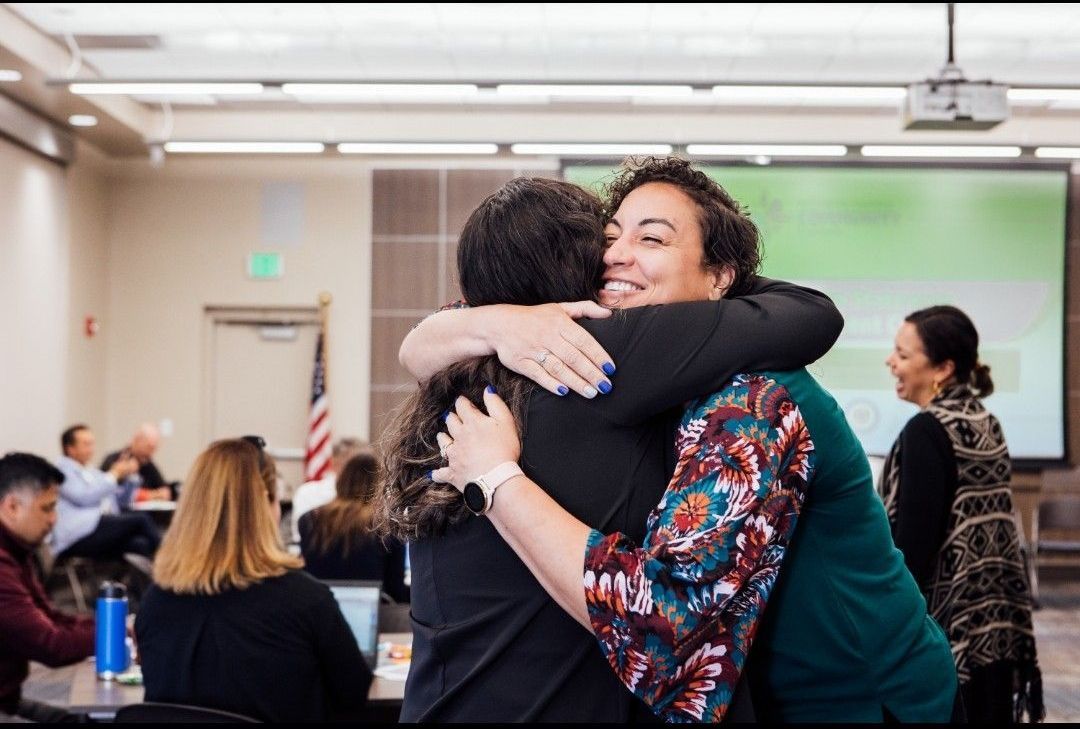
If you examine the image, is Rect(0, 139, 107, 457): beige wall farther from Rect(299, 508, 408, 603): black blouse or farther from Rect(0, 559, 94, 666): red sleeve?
Rect(0, 559, 94, 666): red sleeve

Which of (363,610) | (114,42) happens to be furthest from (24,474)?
(114,42)

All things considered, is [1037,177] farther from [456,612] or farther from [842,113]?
[456,612]

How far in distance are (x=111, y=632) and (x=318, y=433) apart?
268 inches

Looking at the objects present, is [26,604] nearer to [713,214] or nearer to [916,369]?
[916,369]

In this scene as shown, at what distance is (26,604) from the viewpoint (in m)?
3.65

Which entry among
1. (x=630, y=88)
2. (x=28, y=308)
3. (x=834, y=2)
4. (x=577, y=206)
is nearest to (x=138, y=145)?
(x=28, y=308)

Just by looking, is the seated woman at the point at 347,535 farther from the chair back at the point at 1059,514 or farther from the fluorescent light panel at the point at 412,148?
the chair back at the point at 1059,514

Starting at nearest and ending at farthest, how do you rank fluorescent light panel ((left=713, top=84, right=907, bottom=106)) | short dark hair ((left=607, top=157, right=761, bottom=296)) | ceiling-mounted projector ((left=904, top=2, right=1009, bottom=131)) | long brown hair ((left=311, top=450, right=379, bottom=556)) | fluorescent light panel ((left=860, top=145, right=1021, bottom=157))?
1. short dark hair ((left=607, top=157, right=761, bottom=296))
2. long brown hair ((left=311, top=450, right=379, bottom=556))
3. ceiling-mounted projector ((left=904, top=2, right=1009, bottom=131))
4. fluorescent light panel ((left=713, top=84, right=907, bottom=106))
5. fluorescent light panel ((left=860, top=145, right=1021, bottom=157))

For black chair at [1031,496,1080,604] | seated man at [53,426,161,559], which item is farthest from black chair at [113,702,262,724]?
black chair at [1031,496,1080,604]

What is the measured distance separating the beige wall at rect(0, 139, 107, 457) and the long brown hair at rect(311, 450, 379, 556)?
541cm

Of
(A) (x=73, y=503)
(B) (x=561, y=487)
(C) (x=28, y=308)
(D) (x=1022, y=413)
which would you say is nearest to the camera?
(B) (x=561, y=487)

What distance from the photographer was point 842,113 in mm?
10273

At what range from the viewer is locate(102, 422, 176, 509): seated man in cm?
934

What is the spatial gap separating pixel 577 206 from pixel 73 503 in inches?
307
